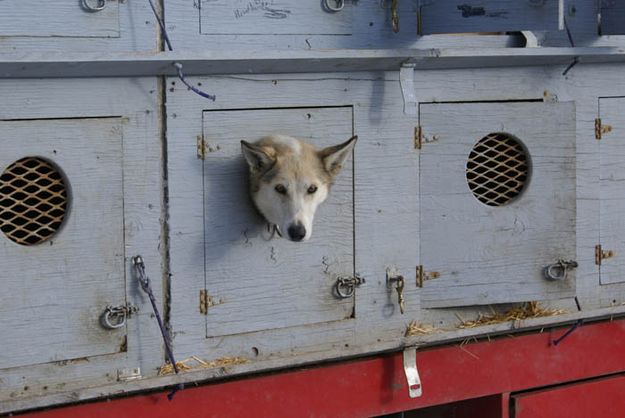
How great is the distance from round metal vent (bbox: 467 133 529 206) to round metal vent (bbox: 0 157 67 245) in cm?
220

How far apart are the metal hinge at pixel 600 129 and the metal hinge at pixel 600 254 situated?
24.5 inches

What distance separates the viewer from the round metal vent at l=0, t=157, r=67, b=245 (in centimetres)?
525

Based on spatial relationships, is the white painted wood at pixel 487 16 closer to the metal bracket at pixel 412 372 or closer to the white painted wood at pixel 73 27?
the white painted wood at pixel 73 27

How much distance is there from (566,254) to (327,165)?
1.67 m

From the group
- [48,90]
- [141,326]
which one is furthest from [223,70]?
[141,326]

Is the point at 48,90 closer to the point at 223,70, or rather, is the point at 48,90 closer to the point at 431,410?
the point at 223,70

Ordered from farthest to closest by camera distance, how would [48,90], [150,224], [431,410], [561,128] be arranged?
[431,410] < [561,128] < [150,224] < [48,90]

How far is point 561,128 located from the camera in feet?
21.3

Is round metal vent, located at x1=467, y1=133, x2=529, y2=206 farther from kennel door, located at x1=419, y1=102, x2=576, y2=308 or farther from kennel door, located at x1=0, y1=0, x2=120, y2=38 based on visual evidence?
kennel door, located at x1=0, y1=0, x2=120, y2=38

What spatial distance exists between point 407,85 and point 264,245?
1.06 metres

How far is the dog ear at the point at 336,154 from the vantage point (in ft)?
18.5

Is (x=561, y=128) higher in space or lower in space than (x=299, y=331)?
higher

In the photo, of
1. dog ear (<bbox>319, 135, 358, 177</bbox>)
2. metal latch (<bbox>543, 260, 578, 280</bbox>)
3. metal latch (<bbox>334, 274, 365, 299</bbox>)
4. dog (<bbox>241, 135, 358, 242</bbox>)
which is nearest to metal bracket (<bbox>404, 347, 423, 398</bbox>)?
metal latch (<bbox>334, 274, 365, 299</bbox>)

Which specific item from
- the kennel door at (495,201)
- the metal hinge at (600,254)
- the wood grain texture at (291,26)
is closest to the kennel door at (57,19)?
the wood grain texture at (291,26)
